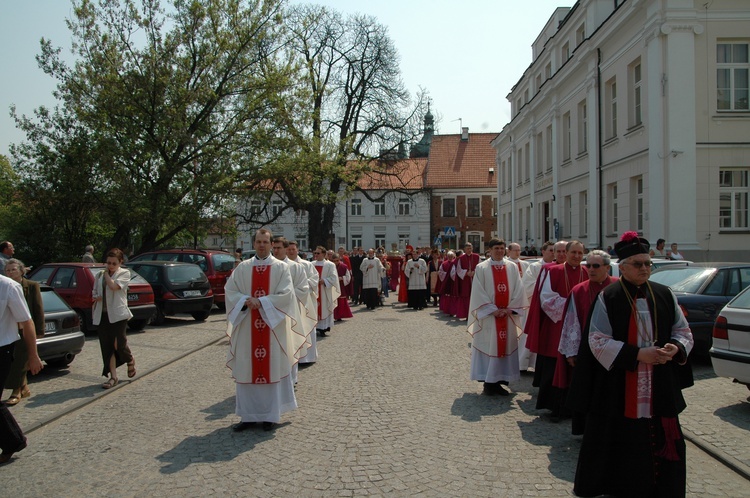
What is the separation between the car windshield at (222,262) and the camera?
17.6 m

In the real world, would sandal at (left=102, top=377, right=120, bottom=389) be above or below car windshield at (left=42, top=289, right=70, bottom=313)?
below

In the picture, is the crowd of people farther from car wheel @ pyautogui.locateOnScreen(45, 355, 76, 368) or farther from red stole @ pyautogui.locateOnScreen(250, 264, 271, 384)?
car wheel @ pyautogui.locateOnScreen(45, 355, 76, 368)

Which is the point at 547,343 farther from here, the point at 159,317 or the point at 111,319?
the point at 159,317

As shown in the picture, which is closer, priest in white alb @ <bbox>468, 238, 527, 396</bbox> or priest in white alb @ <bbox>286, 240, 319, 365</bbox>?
priest in white alb @ <bbox>468, 238, 527, 396</bbox>

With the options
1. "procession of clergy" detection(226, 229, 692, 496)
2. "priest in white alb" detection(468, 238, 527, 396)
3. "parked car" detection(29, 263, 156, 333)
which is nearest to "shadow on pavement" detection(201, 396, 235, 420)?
"procession of clergy" detection(226, 229, 692, 496)

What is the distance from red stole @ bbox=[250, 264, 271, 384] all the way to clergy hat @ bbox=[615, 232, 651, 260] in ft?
12.3

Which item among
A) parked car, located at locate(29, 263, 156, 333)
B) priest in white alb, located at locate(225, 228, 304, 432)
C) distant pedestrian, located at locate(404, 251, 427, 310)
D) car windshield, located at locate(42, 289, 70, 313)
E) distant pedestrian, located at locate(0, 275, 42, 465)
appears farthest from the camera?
distant pedestrian, located at locate(404, 251, 427, 310)

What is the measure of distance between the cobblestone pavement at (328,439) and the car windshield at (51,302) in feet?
3.31

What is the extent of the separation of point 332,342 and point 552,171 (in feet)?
67.1

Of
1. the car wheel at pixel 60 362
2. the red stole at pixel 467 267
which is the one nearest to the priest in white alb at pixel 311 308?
the car wheel at pixel 60 362

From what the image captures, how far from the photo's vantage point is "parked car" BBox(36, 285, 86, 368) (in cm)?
864

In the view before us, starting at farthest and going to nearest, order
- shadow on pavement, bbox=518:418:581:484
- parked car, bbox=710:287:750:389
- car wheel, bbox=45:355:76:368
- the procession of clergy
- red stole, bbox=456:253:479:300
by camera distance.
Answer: red stole, bbox=456:253:479:300 → car wheel, bbox=45:355:76:368 → parked car, bbox=710:287:750:389 → shadow on pavement, bbox=518:418:581:484 → the procession of clergy

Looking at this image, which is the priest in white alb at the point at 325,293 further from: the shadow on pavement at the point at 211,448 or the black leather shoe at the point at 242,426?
the shadow on pavement at the point at 211,448

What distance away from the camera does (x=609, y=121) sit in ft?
74.1
